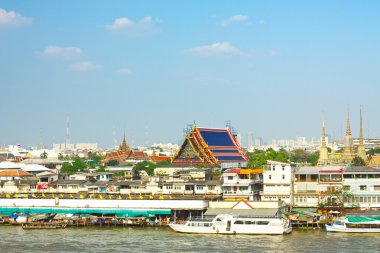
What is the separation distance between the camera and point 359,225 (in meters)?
35.2

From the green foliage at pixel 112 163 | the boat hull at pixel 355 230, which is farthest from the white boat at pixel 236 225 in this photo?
the green foliage at pixel 112 163

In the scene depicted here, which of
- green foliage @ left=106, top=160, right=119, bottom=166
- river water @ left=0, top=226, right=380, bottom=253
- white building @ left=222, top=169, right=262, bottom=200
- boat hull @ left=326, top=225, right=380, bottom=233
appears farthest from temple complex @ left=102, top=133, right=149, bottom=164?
boat hull @ left=326, top=225, right=380, bottom=233

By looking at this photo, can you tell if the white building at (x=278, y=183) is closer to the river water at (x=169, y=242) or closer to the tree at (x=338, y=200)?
the tree at (x=338, y=200)

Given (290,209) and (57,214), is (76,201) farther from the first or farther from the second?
(290,209)

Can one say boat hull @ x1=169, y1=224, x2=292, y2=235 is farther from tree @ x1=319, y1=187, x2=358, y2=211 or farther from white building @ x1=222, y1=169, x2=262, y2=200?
white building @ x1=222, y1=169, x2=262, y2=200

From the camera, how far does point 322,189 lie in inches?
1672

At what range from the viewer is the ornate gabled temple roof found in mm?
72125

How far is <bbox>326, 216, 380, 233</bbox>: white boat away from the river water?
638mm

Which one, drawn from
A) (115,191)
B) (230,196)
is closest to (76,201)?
(115,191)

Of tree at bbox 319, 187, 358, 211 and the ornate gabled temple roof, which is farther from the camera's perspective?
the ornate gabled temple roof

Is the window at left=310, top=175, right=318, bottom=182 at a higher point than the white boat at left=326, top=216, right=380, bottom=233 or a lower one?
higher

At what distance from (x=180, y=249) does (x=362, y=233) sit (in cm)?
1083

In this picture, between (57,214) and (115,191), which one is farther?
(115,191)

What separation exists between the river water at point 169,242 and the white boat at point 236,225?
55cm
